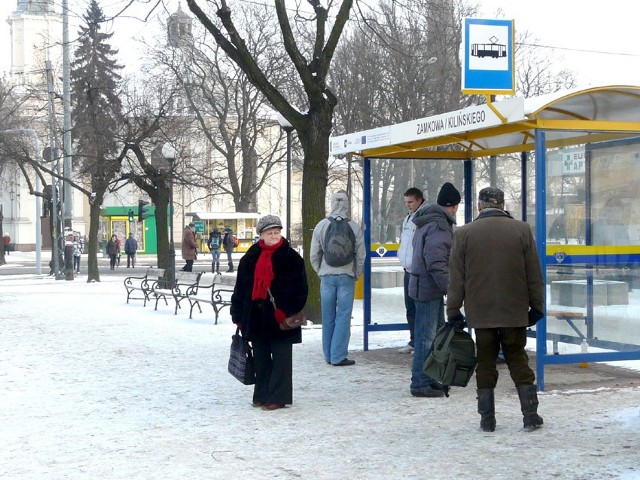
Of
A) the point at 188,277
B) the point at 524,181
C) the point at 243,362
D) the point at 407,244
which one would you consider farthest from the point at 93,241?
the point at 243,362

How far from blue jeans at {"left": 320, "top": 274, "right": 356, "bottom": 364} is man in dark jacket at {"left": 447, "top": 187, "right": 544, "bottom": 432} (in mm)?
3667

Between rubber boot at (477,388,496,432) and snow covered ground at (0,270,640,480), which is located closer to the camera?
snow covered ground at (0,270,640,480)

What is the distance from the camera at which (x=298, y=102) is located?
35.6 m

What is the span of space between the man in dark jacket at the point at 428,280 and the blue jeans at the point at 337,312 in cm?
199

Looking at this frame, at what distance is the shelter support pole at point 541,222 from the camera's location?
30.9 feet

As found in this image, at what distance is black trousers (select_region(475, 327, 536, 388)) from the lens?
25.3 ft

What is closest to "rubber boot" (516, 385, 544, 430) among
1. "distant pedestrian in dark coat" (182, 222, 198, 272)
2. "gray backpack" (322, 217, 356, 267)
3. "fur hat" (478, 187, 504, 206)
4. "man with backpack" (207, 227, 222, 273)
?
"fur hat" (478, 187, 504, 206)

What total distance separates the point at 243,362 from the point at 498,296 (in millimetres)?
2384

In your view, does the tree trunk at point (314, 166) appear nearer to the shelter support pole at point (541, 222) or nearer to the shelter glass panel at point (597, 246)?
the shelter glass panel at point (597, 246)

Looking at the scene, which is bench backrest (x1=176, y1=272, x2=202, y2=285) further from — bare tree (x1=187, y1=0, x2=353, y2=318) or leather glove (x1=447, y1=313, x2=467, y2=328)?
leather glove (x1=447, y1=313, x2=467, y2=328)

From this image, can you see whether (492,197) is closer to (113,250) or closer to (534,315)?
(534,315)

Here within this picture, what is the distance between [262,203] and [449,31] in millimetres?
43555

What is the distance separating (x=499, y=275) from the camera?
303 inches

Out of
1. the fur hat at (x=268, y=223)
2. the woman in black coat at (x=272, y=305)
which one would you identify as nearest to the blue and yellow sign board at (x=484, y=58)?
the fur hat at (x=268, y=223)
